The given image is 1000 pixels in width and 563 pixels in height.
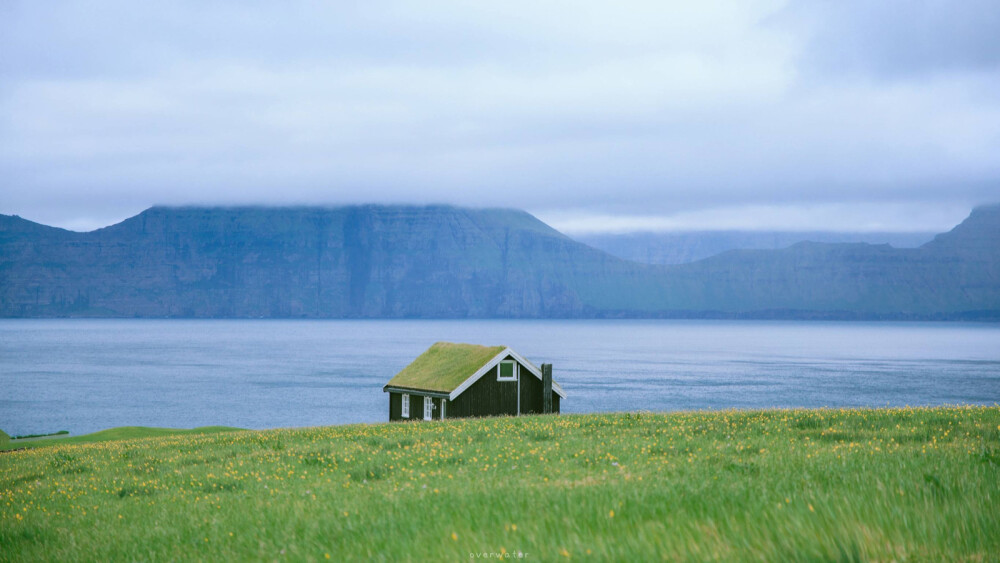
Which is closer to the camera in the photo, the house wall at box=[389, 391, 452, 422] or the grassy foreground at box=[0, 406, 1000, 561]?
the grassy foreground at box=[0, 406, 1000, 561]

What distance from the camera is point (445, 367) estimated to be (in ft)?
179

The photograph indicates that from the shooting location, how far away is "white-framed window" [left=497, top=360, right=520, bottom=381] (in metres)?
51.9

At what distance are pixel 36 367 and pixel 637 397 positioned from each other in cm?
14767

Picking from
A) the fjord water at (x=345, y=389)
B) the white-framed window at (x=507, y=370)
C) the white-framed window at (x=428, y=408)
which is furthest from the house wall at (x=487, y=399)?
the fjord water at (x=345, y=389)

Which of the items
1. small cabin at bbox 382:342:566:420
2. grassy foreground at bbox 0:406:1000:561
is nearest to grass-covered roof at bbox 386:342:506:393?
small cabin at bbox 382:342:566:420

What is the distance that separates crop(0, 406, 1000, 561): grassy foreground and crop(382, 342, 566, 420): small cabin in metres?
27.6

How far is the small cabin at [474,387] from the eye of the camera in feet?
167

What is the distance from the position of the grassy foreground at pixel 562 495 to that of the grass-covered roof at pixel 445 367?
2828cm

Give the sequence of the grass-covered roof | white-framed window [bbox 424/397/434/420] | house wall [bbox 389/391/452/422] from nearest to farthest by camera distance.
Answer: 1. the grass-covered roof
2. house wall [bbox 389/391/452/422]
3. white-framed window [bbox 424/397/434/420]

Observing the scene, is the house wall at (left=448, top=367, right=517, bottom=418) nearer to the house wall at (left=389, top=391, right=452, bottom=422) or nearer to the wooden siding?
the wooden siding

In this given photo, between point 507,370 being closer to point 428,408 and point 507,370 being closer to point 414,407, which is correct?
point 428,408

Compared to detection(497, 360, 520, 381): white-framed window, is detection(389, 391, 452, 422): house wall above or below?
below

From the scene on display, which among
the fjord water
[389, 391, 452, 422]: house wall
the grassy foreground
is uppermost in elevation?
the grassy foreground

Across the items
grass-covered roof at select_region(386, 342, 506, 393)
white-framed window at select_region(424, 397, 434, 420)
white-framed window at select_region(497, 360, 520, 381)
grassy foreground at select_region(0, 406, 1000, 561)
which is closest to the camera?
grassy foreground at select_region(0, 406, 1000, 561)
